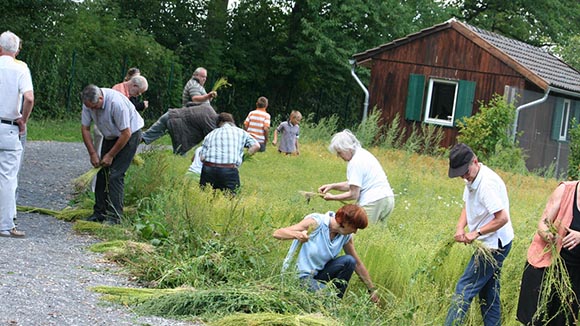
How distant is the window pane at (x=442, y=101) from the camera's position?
29.8m

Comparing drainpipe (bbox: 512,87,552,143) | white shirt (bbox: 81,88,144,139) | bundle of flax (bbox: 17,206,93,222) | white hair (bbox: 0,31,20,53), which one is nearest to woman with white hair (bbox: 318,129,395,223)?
white shirt (bbox: 81,88,144,139)

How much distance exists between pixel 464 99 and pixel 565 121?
404 cm

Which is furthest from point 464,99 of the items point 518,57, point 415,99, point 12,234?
point 12,234

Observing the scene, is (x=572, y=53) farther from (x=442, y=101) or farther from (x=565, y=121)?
(x=442, y=101)

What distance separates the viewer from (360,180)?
10.4 m

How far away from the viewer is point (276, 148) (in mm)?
23078

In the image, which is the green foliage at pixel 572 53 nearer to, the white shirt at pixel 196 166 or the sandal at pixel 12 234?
the white shirt at pixel 196 166

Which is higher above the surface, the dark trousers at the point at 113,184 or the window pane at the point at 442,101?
the window pane at the point at 442,101

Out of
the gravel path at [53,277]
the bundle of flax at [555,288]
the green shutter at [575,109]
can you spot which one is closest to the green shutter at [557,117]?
the green shutter at [575,109]

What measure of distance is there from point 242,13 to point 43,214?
90.6 feet

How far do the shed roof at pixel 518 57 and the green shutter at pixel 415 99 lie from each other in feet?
Answer: 4.40

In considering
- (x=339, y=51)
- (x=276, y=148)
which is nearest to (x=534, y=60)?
(x=339, y=51)

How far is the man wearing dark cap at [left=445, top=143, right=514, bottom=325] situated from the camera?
805 cm

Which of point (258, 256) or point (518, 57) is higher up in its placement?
point (518, 57)
